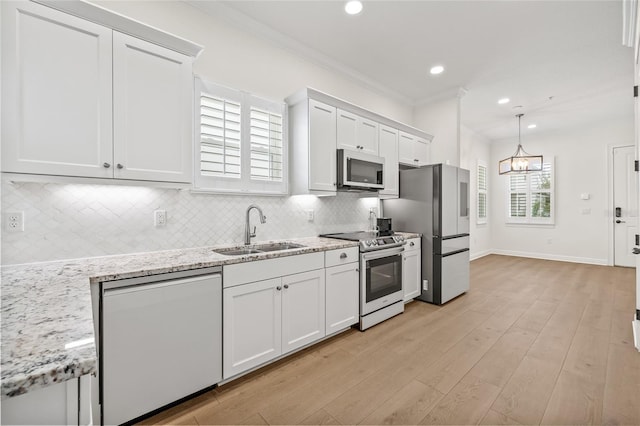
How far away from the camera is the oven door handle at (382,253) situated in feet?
9.78

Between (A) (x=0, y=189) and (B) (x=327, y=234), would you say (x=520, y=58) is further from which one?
(A) (x=0, y=189)

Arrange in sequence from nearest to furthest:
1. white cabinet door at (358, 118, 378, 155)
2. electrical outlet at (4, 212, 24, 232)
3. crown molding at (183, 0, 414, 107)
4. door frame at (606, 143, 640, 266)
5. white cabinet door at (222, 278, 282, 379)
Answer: electrical outlet at (4, 212, 24, 232), white cabinet door at (222, 278, 282, 379), crown molding at (183, 0, 414, 107), white cabinet door at (358, 118, 378, 155), door frame at (606, 143, 640, 266)

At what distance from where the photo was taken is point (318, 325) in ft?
8.43

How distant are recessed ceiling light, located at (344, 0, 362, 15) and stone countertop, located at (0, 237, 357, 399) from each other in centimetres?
238

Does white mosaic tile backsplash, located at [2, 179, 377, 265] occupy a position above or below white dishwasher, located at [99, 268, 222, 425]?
above

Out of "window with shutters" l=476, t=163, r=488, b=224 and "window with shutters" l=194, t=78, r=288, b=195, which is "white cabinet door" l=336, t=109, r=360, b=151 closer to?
"window with shutters" l=194, t=78, r=288, b=195

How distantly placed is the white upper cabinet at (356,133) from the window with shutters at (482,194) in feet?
15.0

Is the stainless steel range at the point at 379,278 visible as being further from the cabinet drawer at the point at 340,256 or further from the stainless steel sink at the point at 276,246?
the stainless steel sink at the point at 276,246

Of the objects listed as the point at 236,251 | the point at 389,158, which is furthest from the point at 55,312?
the point at 389,158

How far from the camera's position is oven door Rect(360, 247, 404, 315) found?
9.71 feet

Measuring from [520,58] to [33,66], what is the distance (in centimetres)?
462

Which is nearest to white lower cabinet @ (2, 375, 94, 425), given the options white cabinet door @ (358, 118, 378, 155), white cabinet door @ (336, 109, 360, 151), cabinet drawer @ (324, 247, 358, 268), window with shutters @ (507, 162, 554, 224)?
cabinet drawer @ (324, 247, 358, 268)

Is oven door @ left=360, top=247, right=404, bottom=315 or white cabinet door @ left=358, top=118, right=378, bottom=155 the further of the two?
white cabinet door @ left=358, top=118, right=378, bottom=155

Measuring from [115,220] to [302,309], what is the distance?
1.57m
